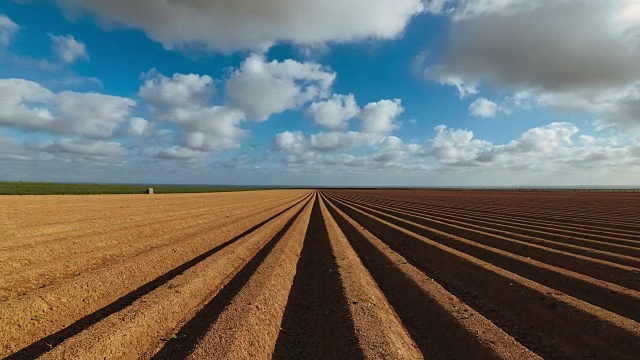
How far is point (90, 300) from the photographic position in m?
6.88

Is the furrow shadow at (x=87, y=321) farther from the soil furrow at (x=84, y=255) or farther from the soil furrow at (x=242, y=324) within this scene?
the soil furrow at (x=84, y=255)

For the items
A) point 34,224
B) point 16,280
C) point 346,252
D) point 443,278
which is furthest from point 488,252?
point 34,224

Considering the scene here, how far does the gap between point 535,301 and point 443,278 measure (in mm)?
2333

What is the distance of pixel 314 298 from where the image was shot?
7344 mm

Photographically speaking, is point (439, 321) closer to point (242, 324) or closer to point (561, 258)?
point (242, 324)

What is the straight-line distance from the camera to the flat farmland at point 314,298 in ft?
16.6

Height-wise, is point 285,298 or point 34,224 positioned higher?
point 34,224

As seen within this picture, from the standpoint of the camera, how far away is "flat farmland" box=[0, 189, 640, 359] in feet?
16.6

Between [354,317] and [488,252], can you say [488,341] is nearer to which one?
[354,317]

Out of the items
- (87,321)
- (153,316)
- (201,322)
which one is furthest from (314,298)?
(87,321)

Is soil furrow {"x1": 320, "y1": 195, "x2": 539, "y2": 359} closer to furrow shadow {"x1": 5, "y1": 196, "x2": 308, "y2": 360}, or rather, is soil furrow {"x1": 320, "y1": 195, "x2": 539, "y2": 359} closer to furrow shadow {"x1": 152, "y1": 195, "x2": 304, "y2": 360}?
furrow shadow {"x1": 152, "y1": 195, "x2": 304, "y2": 360}

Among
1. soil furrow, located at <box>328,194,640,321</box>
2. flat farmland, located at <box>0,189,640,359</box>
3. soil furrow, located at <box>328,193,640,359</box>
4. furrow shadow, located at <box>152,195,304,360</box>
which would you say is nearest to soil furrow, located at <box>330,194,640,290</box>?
flat farmland, located at <box>0,189,640,359</box>

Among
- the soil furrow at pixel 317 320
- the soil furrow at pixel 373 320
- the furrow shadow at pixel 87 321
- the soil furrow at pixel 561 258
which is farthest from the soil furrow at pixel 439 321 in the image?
the furrow shadow at pixel 87 321

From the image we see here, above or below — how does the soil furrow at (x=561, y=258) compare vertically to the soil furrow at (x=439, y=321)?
above
